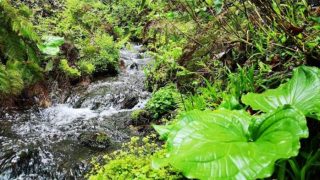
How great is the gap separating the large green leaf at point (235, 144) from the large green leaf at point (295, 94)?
0.24 metres

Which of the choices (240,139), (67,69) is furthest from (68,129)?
(240,139)

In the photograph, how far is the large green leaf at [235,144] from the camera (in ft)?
4.50

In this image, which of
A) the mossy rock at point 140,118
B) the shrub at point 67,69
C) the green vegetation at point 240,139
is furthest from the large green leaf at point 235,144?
the shrub at point 67,69

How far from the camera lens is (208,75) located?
4512mm

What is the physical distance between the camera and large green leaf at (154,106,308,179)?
1.37 m

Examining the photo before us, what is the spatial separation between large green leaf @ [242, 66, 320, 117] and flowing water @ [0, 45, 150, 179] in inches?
121

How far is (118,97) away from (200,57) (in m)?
3.21

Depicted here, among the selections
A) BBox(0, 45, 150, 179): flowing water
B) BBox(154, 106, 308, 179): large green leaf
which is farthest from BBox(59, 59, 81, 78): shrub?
BBox(154, 106, 308, 179): large green leaf

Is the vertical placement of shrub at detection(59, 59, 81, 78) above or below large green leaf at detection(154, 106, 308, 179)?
below

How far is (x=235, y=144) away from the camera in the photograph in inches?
59.0

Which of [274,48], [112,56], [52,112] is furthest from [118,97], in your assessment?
[274,48]

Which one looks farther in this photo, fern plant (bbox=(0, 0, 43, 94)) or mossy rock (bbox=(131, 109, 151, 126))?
mossy rock (bbox=(131, 109, 151, 126))

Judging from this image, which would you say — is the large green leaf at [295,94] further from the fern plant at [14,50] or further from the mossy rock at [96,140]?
the fern plant at [14,50]

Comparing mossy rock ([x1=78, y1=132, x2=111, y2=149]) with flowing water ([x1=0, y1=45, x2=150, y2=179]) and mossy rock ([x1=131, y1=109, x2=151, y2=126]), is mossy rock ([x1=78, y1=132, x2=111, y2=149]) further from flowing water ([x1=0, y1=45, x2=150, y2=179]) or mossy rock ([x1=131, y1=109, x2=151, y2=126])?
mossy rock ([x1=131, y1=109, x2=151, y2=126])
